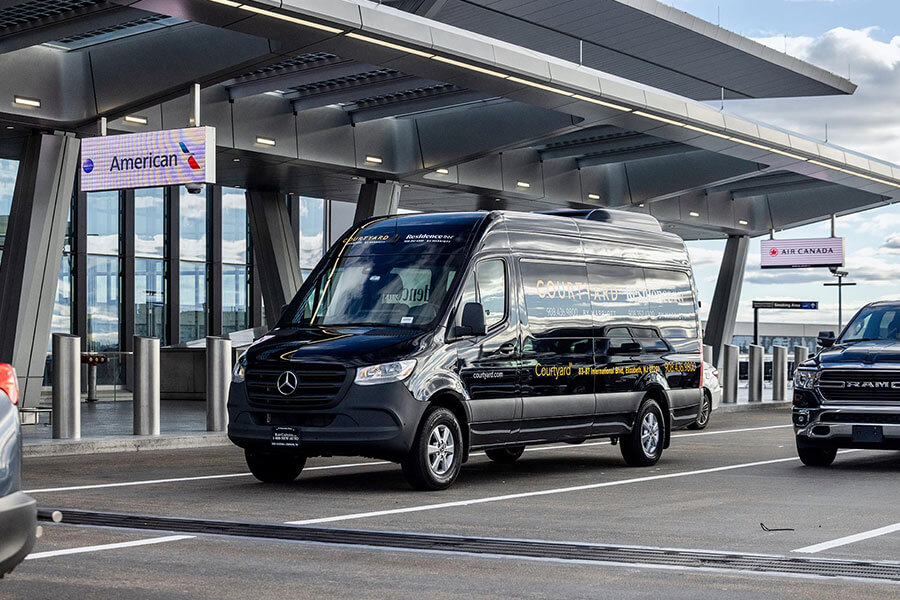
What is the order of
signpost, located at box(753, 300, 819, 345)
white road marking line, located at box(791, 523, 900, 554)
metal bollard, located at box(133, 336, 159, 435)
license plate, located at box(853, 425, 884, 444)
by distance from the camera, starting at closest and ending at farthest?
white road marking line, located at box(791, 523, 900, 554) < license plate, located at box(853, 425, 884, 444) < metal bollard, located at box(133, 336, 159, 435) < signpost, located at box(753, 300, 819, 345)

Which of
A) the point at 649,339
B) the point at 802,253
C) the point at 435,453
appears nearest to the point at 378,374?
the point at 435,453

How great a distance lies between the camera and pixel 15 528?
5.23m

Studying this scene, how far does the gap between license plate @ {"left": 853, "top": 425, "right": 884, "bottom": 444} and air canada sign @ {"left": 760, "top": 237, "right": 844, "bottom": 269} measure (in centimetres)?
2836

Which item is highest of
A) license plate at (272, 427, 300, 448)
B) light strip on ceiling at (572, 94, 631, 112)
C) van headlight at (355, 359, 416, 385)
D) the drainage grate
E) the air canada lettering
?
light strip on ceiling at (572, 94, 631, 112)

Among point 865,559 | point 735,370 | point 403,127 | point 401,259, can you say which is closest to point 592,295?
point 401,259

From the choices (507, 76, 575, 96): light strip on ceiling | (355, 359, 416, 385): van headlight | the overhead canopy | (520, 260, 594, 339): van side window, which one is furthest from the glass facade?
(355, 359, 416, 385): van headlight

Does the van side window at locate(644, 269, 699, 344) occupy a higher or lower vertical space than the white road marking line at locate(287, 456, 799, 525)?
higher

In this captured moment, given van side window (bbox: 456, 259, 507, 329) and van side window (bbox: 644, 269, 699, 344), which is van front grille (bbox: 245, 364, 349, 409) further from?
van side window (bbox: 644, 269, 699, 344)

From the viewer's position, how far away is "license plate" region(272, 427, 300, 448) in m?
12.1

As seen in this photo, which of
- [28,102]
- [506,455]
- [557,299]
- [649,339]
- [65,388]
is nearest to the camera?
[557,299]

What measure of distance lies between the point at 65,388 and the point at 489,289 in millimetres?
7043

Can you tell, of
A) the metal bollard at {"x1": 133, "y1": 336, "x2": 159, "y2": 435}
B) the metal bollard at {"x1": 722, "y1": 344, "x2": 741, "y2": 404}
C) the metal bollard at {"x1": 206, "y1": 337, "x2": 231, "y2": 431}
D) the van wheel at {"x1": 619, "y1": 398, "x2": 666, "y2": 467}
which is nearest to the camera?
the van wheel at {"x1": 619, "y1": 398, "x2": 666, "y2": 467}

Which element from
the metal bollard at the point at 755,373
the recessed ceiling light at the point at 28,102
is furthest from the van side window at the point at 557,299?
Answer: the metal bollard at the point at 755,373

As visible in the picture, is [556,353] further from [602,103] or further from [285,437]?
[602,103]
